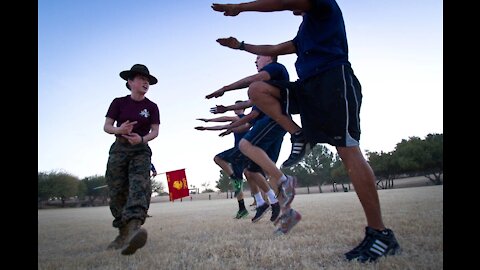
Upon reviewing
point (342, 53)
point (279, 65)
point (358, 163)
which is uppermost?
point (279, 65)

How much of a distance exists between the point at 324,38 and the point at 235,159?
184 inches

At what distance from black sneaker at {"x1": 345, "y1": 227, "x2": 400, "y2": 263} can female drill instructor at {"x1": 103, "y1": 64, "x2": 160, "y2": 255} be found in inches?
89.9

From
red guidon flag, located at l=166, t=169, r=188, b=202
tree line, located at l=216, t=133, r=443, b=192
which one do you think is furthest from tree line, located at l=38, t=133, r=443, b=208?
red guidon flag, located at l=166, t=169, r=188, b=202

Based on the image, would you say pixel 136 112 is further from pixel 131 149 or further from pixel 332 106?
pixel 332 106

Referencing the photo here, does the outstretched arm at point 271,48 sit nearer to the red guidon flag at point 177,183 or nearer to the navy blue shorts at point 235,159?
the navy blue shorts at point 235,159

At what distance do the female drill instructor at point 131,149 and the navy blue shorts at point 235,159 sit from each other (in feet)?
9.74

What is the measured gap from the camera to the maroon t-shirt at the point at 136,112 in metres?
4.07

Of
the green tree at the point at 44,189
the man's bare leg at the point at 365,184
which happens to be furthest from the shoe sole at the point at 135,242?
the green tree at the point at 44,189

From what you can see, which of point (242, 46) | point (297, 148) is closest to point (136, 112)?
point (242, 46)
